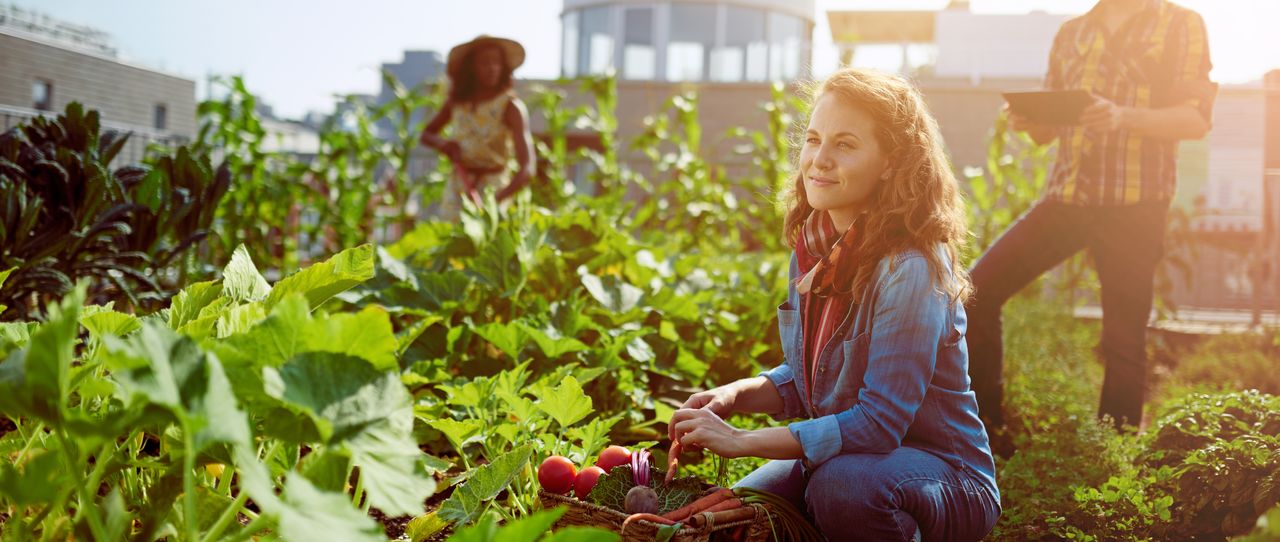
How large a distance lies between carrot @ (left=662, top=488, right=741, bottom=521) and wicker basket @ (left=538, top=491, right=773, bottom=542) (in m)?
0.04

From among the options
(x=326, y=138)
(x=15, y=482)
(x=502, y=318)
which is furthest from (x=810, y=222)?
(x=326, y=138)

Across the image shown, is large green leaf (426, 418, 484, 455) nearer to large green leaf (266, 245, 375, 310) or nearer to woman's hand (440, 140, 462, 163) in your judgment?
large green leaf (266, 245, 375, 310)

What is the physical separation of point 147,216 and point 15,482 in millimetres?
2090

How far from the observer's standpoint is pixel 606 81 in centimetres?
661

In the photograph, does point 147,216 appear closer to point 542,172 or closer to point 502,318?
point 502,318

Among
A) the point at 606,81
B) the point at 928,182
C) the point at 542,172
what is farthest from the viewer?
the point at 542,172

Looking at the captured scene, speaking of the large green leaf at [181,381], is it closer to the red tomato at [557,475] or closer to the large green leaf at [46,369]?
the large green leaf at [46,369]

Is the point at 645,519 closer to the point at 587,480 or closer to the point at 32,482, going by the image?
the point at 587,480

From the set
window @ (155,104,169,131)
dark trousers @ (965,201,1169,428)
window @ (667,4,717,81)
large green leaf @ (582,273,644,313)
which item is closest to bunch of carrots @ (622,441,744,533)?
large green leaf @ (582,273,644,313)

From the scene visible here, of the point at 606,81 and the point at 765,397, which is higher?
the point at 606,81

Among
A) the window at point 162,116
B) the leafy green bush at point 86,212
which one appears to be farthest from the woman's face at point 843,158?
the window at point 162,116

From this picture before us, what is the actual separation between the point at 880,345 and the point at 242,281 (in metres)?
0.95

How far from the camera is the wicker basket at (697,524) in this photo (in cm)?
152

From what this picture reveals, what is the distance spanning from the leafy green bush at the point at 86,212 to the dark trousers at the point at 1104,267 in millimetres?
2227
